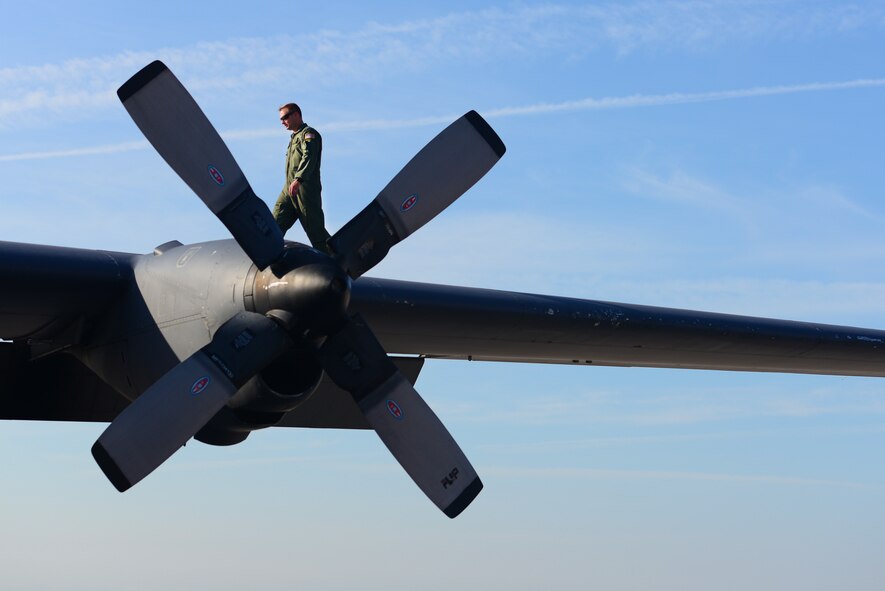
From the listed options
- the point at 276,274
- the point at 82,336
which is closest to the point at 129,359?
the point at 82,336

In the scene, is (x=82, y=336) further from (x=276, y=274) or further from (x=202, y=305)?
(x=276, y=274)

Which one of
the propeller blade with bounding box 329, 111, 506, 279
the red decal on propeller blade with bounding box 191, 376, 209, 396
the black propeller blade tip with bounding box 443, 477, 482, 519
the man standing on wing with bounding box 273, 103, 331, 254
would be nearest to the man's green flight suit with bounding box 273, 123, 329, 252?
the man standing on wing with bounding box 273, 103, 331, 254

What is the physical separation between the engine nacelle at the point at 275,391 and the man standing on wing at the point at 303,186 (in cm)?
145

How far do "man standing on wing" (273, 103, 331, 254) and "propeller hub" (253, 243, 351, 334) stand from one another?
1227 mm

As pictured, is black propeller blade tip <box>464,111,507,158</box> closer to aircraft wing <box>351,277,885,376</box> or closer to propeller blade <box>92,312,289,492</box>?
aircraft wing <box>351,277,885,376</box>

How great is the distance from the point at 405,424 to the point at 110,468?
2878 millimetres

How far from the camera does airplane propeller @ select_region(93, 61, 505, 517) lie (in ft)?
34.8

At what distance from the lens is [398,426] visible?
1152cm

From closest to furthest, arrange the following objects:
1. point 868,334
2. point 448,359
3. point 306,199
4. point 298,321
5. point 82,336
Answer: point 298,321 < point 306,199 < point 82,336 < point 448,359 < point 868,334

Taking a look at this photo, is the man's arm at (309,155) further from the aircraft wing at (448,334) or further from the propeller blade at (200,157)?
the aircraft wing at (448,334)

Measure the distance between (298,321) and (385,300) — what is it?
360 centimetres

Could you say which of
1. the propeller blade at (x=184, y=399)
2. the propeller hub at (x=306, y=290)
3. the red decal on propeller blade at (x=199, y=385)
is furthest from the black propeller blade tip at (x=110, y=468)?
the propeller hub at (x=306, y=290)

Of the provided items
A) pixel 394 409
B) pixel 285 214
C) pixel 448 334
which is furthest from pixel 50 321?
pixel 448 334

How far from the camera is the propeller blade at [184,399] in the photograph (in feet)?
33.8
